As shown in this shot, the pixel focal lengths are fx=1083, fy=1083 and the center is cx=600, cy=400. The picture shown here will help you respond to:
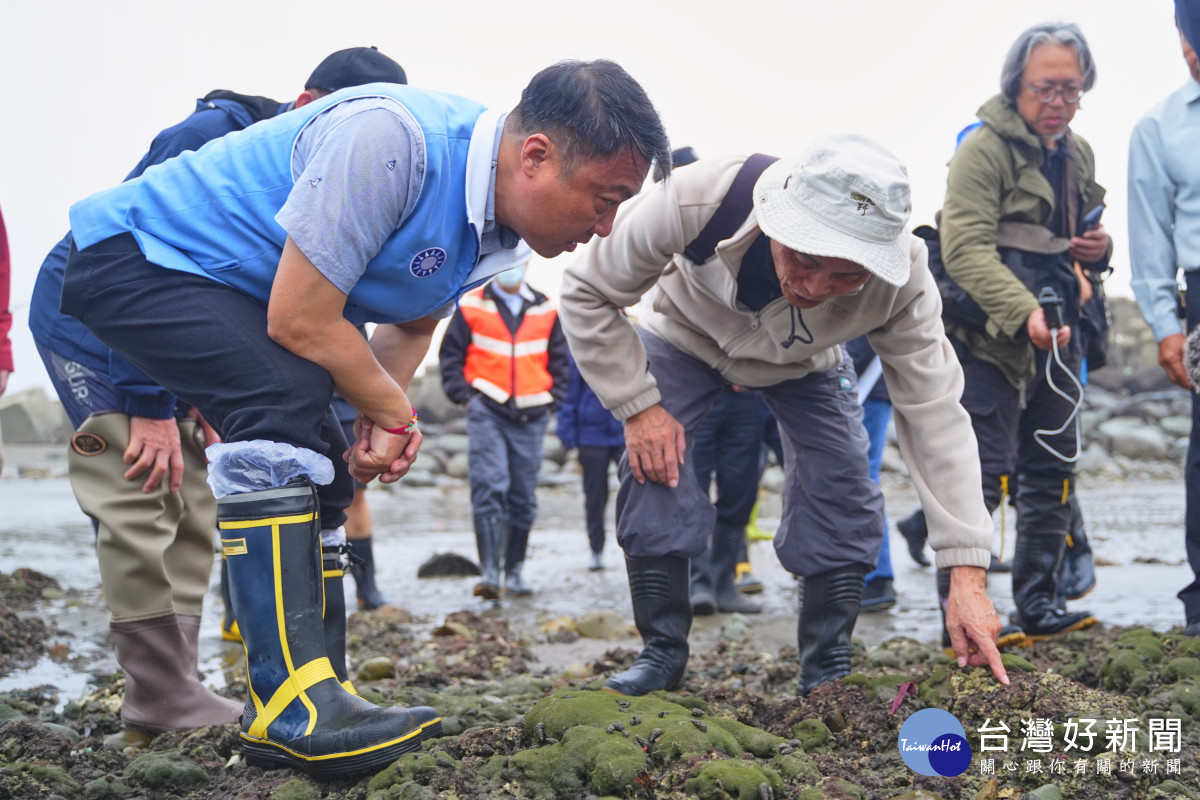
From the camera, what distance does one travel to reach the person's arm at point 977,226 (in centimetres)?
403

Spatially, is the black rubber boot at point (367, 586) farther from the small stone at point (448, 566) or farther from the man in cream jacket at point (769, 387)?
the man in cream jacket at point (769, 387)

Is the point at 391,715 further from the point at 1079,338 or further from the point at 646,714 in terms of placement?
the point at 1079,338

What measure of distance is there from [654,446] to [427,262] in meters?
1.07

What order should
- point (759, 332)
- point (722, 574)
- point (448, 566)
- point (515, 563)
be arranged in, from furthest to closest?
1. point (448, 566)
2. point (515, 563)
3. point (722, 574)
4. point (759, 332)

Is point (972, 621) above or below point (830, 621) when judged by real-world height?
above

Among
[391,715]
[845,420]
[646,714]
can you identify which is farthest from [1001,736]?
[391,715]

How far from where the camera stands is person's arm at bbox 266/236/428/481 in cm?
221

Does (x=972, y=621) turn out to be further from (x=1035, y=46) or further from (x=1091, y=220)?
(x=1035, y=46)

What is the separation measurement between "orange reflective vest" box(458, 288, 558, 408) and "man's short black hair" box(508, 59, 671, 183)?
14.1 ft

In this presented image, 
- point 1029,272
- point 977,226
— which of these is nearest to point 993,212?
point 977,226

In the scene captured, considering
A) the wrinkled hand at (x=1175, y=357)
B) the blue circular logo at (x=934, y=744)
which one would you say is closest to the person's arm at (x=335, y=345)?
the blue circular logo at (x=934, y=744)

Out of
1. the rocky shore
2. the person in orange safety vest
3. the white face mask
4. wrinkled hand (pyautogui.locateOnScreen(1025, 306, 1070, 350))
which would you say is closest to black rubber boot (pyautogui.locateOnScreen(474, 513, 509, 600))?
the person in orange safety vest

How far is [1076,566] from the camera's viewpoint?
477 centimetres

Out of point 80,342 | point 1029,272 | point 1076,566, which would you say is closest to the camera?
point 80,342
